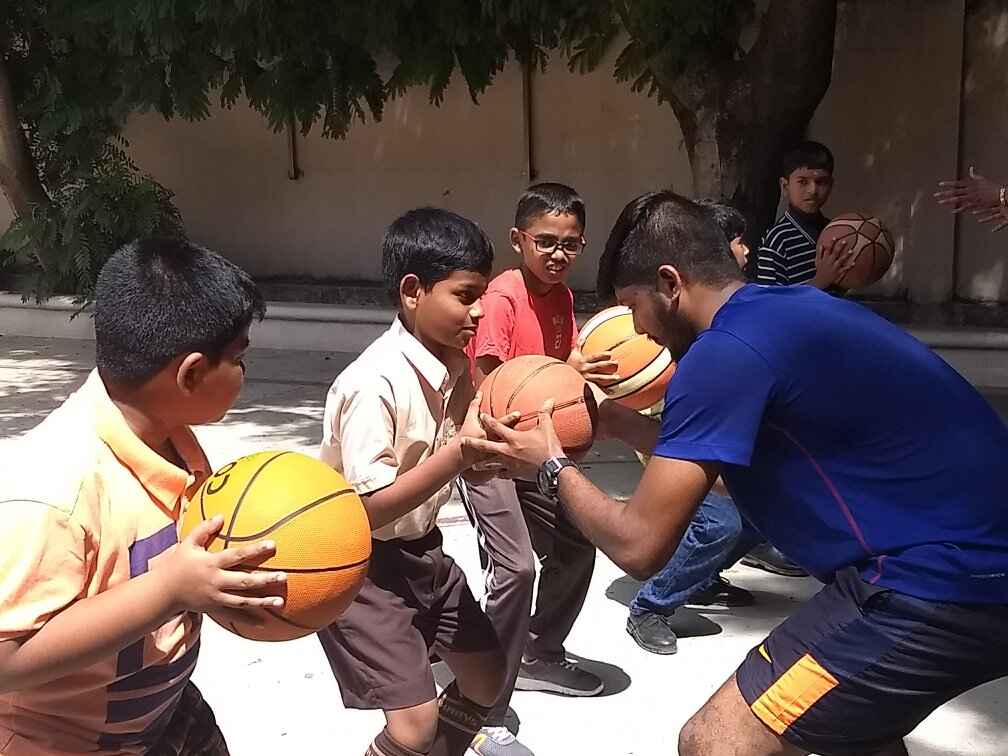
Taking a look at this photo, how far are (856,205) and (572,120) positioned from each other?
2.83m

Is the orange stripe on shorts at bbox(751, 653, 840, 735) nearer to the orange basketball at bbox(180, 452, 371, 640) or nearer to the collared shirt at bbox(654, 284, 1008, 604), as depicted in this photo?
the collared shirt at bbox(654, 284, 1008, 604)

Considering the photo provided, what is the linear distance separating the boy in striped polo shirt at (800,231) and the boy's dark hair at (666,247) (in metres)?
2.80

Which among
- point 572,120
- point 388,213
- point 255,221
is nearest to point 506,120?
point 572,120

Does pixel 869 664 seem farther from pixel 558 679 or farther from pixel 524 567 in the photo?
pixel 558 679

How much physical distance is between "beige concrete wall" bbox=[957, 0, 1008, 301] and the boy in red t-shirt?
243 inches

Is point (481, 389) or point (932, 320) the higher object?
point (481, 389)

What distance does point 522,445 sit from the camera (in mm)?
3051

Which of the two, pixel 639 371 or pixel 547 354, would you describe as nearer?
pixel 639 371

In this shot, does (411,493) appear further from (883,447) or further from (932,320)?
(932,320)

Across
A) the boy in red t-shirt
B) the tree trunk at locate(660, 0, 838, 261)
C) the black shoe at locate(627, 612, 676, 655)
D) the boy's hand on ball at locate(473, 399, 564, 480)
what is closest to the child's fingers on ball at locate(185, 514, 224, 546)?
the boy's hand on ball at locate(473, 399, 564, 480)

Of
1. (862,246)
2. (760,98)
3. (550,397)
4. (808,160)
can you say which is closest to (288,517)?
(550,397)

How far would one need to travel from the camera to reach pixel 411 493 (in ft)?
10.0

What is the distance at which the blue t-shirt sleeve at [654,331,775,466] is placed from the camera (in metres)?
2.46

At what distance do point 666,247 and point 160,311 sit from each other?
1.14 metres
